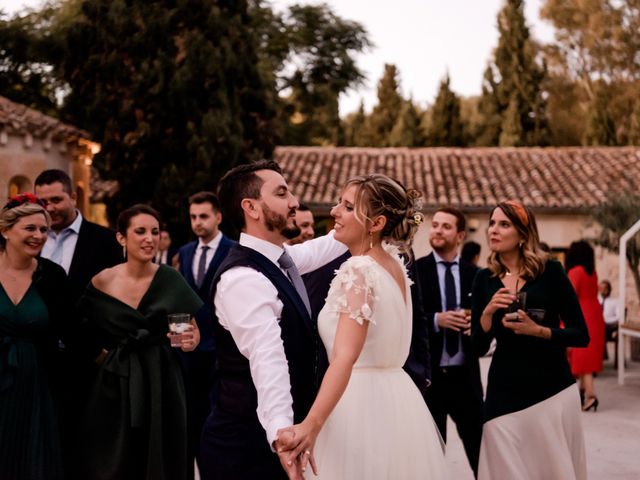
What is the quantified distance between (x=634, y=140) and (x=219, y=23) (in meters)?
23.7

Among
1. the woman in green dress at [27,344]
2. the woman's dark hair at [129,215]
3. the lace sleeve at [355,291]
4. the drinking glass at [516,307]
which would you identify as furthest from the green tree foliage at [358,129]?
the lace sleeve at [355,291]

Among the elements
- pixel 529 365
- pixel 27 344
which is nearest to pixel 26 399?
pixel 27 344

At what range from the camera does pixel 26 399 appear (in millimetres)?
4969

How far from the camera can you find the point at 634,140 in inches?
1447

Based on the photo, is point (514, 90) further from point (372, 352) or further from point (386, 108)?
point (372, 352)

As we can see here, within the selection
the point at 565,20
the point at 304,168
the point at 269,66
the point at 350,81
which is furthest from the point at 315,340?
the point at 565,20

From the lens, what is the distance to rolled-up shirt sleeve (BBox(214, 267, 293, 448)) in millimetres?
3199

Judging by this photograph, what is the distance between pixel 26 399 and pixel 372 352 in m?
2.38

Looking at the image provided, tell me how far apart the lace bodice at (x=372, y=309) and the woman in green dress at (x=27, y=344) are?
222cm

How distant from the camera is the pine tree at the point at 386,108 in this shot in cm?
4141

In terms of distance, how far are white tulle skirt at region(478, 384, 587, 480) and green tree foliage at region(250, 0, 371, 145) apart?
91.4 feet

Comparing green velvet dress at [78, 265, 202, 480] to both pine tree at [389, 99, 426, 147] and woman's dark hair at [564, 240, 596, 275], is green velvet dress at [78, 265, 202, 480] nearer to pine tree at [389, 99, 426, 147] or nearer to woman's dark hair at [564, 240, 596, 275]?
woman's dark hair at [564, 240, 596, 275]

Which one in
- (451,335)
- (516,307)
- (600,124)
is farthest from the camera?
(600,124)

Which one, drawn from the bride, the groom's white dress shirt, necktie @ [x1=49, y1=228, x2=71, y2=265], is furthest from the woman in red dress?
the groom's white dress shirt
